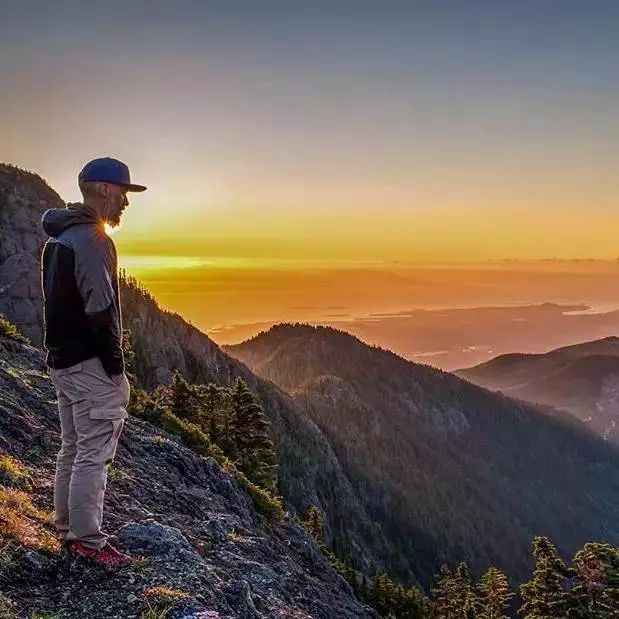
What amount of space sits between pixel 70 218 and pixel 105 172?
0.64 meters

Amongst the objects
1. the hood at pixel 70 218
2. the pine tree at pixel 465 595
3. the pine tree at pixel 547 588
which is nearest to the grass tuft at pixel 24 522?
the hood at pixel 70 218

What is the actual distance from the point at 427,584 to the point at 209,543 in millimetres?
152649

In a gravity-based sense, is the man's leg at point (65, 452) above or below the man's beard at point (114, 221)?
below

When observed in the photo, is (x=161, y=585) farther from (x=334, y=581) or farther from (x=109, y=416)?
(x=334, y=581)

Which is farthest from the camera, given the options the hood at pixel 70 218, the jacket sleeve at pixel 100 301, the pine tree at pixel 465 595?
the pine tree at pixel 465 595

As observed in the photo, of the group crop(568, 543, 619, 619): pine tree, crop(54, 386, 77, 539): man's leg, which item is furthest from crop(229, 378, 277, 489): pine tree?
crop(54, 386, 77, 539): man's leg

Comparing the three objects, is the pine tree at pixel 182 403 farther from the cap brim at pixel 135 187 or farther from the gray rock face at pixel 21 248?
the gray rock face at pixel 21 248

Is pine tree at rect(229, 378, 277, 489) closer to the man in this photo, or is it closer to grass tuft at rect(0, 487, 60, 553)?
grass tuft at rect(0, 487, 60, 553)

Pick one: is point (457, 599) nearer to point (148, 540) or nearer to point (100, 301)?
point (148, 540)

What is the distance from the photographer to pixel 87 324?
272 inches

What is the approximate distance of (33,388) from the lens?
1609 cm

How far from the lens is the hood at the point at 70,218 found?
6.81 metres

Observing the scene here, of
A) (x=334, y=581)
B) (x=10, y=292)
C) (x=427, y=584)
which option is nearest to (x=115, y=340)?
(x=334, y=581)

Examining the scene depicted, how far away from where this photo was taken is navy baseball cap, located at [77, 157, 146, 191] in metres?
6.81
